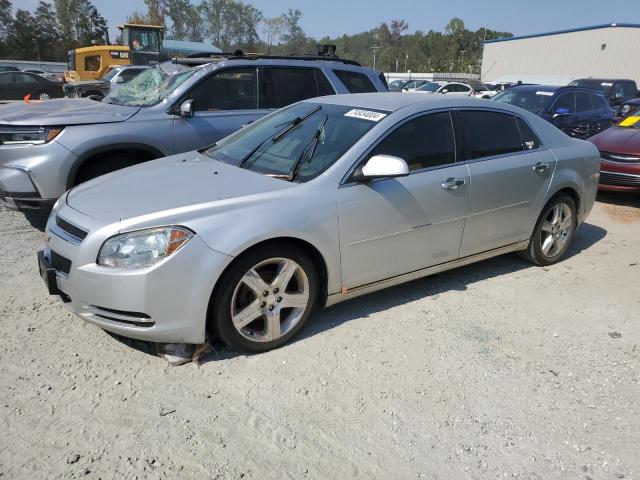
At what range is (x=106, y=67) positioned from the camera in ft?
81.9

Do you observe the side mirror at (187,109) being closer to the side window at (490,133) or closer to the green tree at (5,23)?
the side window at (490,133)

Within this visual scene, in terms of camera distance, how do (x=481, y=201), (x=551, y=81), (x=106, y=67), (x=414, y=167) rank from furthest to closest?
(x=551, y=81) → (x=106, y=67) → (x=481, y=201) → (x=414, y=167)

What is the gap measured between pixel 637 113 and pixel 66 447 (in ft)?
31.3

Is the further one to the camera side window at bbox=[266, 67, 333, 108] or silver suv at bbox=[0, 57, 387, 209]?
side window at bbox=[266, 67, 333, 108]

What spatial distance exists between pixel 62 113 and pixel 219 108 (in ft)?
5.25

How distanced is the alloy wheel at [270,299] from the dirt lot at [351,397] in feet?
0.58

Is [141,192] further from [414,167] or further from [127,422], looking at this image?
[414,167]

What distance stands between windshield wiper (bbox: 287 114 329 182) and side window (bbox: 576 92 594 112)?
8.38 meters

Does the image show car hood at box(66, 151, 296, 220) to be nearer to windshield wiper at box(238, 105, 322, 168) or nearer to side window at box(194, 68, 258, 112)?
windshield wiper at box(238, 105, 322, 168)

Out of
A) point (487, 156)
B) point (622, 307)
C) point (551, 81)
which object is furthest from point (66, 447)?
point (551, 81)

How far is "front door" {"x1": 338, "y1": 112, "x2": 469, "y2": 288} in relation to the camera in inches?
138

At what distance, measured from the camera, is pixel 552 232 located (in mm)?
5004

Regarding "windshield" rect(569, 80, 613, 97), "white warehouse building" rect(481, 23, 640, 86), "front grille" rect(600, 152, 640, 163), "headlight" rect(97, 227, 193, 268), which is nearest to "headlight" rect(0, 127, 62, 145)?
"headlight" rect(97, 227, 193, 268)

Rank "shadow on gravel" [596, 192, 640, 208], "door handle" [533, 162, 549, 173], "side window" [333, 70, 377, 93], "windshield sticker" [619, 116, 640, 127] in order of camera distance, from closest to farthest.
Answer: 1. "door handle" [533, 162, 549, 173]
2. "side window" [333, 70, 377, 93]
3. "shadow on gravel" [596, 192, 640, 208]
4. "windshield sticker" [619, 116, 640, 127]
